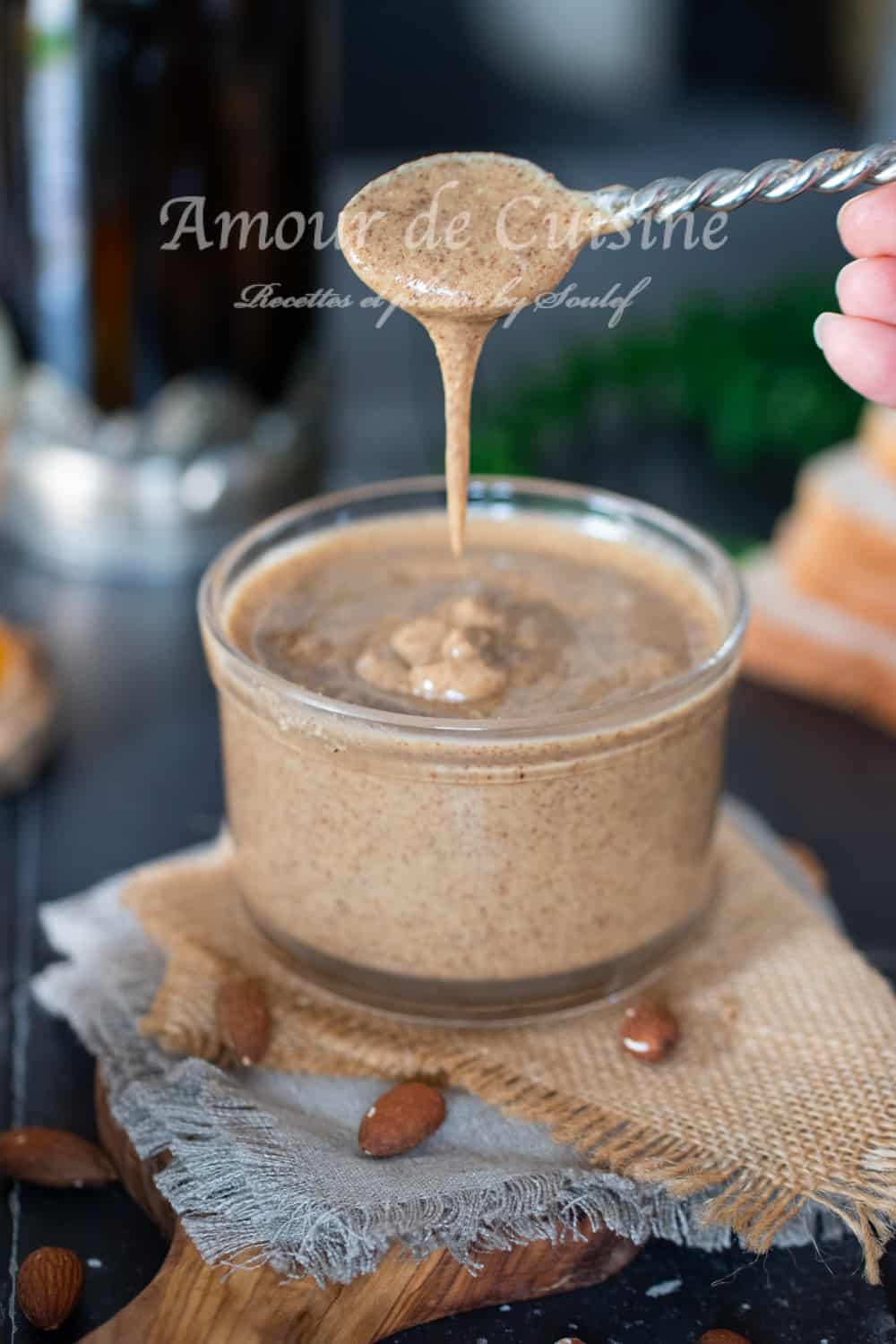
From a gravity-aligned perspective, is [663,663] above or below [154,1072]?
above

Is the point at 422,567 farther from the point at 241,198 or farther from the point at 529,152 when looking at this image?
the point at 529,152

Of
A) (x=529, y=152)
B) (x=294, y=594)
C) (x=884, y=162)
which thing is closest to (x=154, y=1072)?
(x=294, y=594)

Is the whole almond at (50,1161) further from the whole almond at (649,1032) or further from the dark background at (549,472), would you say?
the whole almond at (649,1032)

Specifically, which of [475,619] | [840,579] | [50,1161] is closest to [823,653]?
[840,579]

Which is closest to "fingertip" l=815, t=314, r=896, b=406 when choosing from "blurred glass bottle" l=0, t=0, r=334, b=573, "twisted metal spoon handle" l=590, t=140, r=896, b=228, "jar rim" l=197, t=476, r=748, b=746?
"twisted metal spoon handle" l=590, t=140, r=896, b=228

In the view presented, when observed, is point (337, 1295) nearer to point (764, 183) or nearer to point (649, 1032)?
point (649, 1032)

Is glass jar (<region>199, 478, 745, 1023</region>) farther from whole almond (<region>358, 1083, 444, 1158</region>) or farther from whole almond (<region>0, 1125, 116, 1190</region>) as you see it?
whole almond (<region>0, 1125, 116, 1190</region>)
